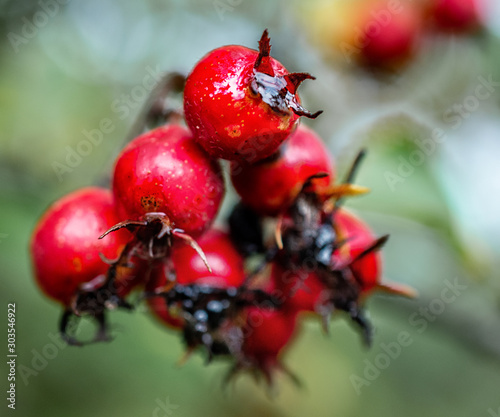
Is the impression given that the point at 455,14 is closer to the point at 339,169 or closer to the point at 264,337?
the point at 339,169

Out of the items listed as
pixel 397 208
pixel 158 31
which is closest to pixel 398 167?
pixel 397 208

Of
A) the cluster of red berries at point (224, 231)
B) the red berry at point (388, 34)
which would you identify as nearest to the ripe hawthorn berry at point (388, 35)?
the red berry at point (388, 34)

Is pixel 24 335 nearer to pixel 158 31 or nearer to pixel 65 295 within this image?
pixel 65 295

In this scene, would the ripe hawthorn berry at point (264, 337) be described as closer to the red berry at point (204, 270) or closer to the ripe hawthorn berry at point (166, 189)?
the red berry at point (204, 270)

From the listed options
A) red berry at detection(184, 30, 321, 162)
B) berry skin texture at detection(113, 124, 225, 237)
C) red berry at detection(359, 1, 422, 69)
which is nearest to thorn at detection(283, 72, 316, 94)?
red berry at detection(184, 30, 321, 162)

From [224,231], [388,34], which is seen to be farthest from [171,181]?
[388,34]

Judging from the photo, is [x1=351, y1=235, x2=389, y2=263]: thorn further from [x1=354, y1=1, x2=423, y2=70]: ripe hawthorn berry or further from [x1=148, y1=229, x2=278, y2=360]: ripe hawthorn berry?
[x1=354, y1=1, x2=423, y2=70]: ripe hawthorn berry
